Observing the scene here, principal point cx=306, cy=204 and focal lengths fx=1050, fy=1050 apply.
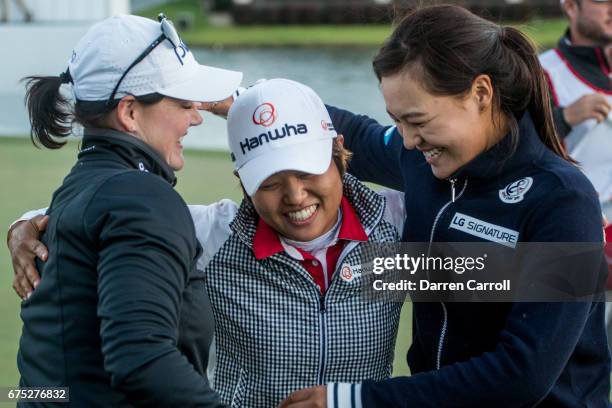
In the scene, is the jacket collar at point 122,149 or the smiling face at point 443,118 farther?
the smiling face at point 443,118

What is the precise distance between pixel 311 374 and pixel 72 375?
62cm

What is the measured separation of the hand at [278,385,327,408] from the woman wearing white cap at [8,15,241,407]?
0.77 ft

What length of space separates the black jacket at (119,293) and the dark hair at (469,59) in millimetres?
597

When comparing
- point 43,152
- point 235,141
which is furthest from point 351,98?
point 235,141

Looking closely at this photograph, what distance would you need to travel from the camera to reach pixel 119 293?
1.84 m

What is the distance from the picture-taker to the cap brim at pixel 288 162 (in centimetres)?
236

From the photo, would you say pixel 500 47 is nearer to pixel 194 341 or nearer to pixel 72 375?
pixel 194 341

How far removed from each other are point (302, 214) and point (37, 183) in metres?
5.78

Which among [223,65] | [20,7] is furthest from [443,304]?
[223,65]

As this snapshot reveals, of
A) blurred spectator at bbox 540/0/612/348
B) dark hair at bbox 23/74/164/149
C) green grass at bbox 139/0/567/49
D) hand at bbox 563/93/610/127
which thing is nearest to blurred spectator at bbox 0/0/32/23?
blurred spectator at bbox 540/0/612/348

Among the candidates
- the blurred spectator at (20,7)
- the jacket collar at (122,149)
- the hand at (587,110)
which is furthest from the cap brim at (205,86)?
the blurred spectator at (20,7)

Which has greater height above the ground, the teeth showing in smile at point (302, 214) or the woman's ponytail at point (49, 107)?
the woman's ponytail at point (49, 107)

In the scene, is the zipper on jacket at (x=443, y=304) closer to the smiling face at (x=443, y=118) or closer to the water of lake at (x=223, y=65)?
the smiling face at (x=443, y=118)

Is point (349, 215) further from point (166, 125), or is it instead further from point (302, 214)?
point (166, 125)
